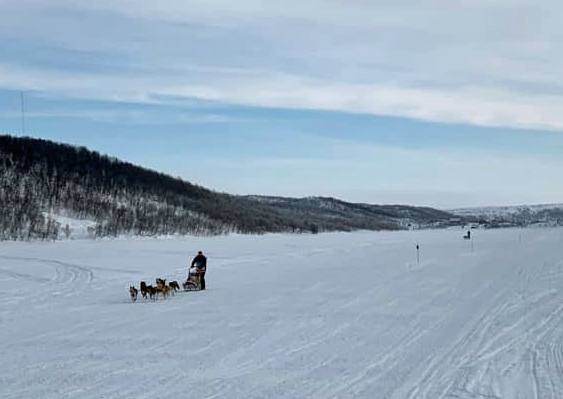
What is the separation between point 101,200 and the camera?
107m

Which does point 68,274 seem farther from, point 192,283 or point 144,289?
point 144,289

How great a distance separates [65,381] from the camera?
891 centimetres

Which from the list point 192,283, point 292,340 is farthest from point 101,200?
point 292,340

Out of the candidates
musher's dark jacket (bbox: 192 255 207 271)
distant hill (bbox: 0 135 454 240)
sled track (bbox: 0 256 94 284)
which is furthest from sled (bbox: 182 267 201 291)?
distant hill (bbox: 0 135 454 240)

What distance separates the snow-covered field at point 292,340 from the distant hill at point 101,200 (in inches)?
2350

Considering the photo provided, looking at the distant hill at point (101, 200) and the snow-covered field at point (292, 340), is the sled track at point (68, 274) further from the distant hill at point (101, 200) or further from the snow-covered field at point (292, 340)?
the distant hill at point (101, 200)

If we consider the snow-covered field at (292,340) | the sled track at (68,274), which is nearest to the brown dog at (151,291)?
the snow-covered field at (292,340)

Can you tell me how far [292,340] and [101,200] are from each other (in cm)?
9975

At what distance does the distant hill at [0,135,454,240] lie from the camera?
85.9 m

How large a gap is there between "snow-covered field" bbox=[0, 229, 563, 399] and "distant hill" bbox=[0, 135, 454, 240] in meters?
59.7

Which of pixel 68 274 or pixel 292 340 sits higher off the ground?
pixel 68 274

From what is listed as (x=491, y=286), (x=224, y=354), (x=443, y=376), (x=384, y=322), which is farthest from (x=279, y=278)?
(x=443, y=376)

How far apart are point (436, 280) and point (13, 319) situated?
1491 cm

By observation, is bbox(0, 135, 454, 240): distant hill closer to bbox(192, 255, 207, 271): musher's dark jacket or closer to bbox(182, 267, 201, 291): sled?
bbox(182, 267, 201, 291): sled
